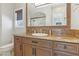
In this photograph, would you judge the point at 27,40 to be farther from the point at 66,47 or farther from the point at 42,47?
the point at 66,47

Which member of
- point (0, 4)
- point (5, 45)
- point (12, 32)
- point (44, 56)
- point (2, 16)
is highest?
point (0, 4)

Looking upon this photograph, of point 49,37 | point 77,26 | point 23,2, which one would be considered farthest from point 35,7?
point 77,26

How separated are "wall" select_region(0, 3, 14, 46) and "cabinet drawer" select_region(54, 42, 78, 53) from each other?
19.5 inches

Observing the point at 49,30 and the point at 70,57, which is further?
the point at 49,30

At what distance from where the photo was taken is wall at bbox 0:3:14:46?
148 centimetres

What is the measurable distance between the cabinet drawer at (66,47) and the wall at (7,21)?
50cm

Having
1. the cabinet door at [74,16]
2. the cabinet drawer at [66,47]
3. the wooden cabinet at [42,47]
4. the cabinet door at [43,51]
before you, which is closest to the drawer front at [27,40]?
the wooden cabinet at [42,47]

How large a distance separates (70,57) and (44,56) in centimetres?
27

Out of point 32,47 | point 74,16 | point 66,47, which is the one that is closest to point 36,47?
point 32,47

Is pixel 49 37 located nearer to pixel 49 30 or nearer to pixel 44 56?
pixel 49 30

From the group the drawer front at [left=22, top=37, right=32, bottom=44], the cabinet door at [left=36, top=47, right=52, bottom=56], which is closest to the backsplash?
the drawer front at [left=22, top=37, right=32, bottom=44]

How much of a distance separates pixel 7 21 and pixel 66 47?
666mm

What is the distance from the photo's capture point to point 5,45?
58.7 inches

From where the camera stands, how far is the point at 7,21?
149 centimetres
